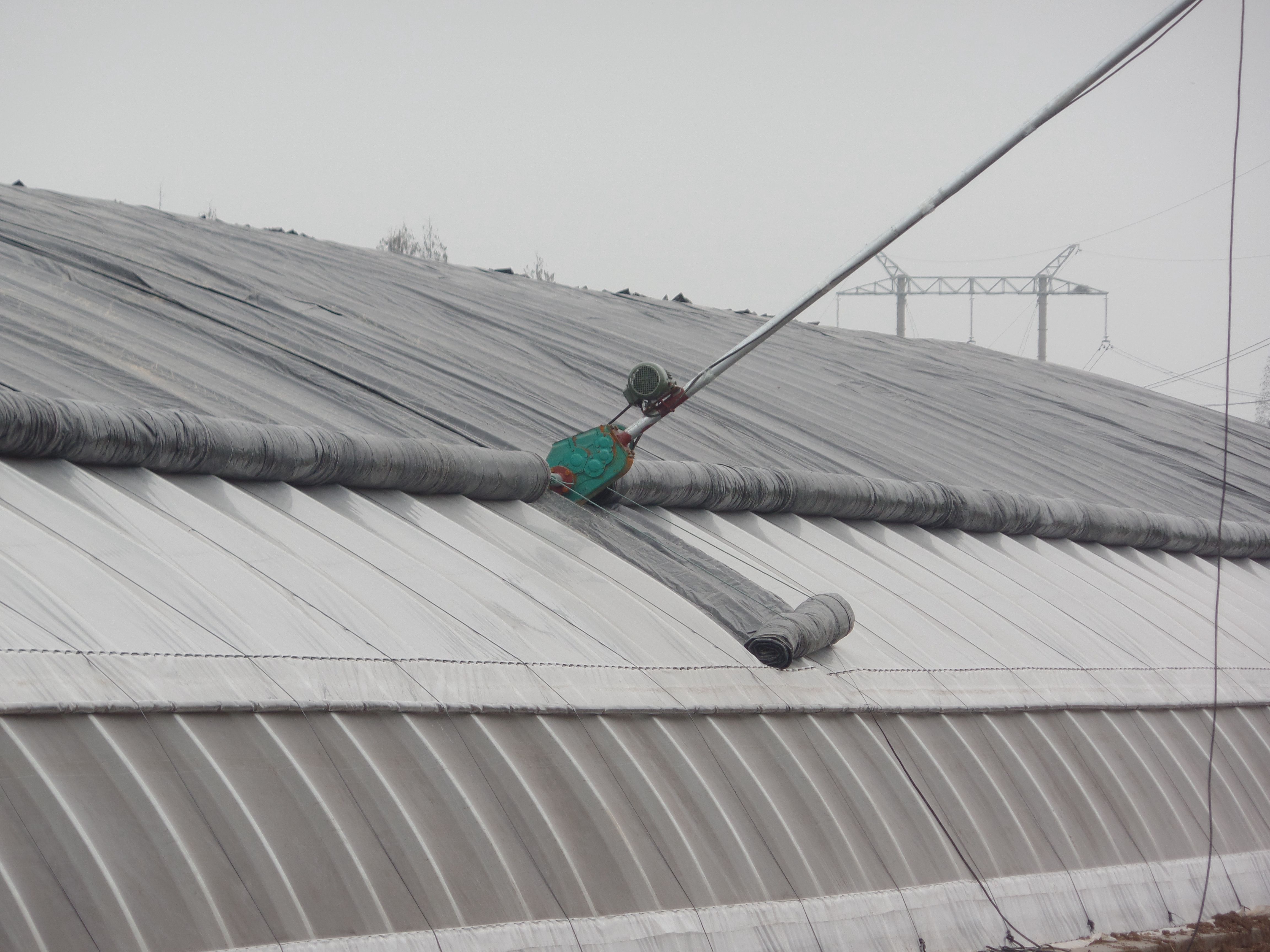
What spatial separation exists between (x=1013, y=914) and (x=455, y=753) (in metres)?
3.40

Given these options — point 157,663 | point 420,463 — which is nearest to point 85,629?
point 157,663

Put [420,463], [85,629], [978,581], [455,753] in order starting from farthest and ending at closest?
1. [978,581]
2. [420,463]
3. [455,753]
4. [85,629]

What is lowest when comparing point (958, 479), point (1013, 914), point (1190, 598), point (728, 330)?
point (1013, 914)

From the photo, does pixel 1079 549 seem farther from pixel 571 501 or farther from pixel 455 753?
pixel 455 753

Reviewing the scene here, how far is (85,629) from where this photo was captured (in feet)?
16.1

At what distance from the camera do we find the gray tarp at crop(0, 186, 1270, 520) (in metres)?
8.69

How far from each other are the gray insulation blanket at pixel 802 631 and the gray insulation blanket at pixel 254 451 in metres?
1.93

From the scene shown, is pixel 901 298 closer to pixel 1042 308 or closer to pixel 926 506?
pixel 1042 308

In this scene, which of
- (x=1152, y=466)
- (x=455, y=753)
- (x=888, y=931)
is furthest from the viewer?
(x=1152, y=466)

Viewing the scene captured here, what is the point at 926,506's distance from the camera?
10.5 metres

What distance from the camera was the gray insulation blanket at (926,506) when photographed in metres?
9.15

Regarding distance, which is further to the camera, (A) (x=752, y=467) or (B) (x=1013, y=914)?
(A) (x=752, y=467)

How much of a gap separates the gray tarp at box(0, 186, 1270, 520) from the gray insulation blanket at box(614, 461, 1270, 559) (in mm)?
704

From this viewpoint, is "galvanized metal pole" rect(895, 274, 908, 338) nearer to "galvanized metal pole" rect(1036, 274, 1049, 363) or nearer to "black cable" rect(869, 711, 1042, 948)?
"galvanized metal pole" rect(1036, 274, 1049, 363)
